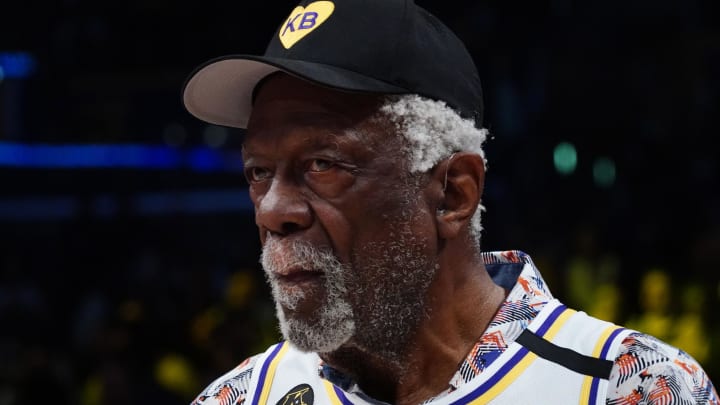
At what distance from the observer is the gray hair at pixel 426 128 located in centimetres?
167

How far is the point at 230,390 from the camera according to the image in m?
1.91

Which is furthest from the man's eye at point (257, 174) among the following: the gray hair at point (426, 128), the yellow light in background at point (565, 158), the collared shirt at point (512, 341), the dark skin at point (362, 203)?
the yellow light in background at point (565, 158)

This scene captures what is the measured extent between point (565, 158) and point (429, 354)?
5.28 m

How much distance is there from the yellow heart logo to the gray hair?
0.60 feet

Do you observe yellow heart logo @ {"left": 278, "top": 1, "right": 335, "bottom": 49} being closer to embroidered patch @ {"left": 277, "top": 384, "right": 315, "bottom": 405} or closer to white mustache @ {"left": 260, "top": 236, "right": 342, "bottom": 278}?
white mustache @ {"left": 260, "top": 236, "right": 342, "bottom": 278}

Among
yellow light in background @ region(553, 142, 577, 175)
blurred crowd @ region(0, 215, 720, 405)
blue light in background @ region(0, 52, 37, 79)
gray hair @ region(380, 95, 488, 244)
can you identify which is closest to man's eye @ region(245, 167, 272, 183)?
gray hair @ region(380, 95, 488, 244)

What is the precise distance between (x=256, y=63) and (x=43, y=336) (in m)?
5.22

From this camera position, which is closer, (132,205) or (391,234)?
(391,234)

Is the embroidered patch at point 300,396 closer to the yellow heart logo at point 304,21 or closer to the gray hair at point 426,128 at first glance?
the gray hair at point 426,128

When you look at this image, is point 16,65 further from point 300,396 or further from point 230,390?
point 300,396

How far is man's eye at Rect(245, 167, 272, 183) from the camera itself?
171cm

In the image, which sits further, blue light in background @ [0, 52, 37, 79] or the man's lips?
blue light in background @ [0, 52, 37, 79]

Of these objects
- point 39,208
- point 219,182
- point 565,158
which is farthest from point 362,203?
point 39,208

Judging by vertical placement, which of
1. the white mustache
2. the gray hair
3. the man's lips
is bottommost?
the man's lips
